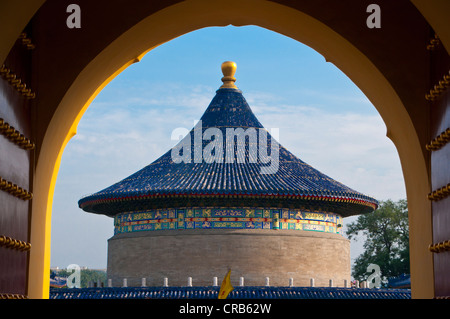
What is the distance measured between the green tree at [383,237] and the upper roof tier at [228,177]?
40.4ft

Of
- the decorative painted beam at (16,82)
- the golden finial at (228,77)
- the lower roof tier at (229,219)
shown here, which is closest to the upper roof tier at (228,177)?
the golden finial at (228,77)

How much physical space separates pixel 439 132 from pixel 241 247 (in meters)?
18.6

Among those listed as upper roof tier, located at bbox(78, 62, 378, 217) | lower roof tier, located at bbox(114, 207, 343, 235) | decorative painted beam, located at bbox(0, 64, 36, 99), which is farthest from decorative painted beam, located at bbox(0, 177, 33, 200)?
lower roof tier, located at bbox(114, 207, 343, 235)

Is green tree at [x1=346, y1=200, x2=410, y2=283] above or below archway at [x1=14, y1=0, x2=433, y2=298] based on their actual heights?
above

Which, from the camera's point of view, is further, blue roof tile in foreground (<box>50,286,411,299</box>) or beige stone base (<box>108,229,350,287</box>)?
beige stone base (<box>108,229,350,287</box>)

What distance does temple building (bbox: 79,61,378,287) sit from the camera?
23094 mm

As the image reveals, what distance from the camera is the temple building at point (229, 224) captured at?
23094mm

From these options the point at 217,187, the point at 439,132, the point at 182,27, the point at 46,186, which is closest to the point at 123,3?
the point at 182,27

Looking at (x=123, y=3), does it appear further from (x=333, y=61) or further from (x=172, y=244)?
(x=172, y=244)

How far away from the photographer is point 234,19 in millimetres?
6051

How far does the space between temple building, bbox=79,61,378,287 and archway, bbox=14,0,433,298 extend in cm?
1705

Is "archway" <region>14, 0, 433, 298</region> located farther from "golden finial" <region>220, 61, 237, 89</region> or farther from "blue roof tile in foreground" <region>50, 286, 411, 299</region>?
"golden finial" <region>220, 61, 237, 89</region>

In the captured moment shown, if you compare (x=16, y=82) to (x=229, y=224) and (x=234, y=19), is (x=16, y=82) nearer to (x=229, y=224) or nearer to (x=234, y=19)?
(x=234, y=19)

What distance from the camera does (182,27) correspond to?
596 cm
